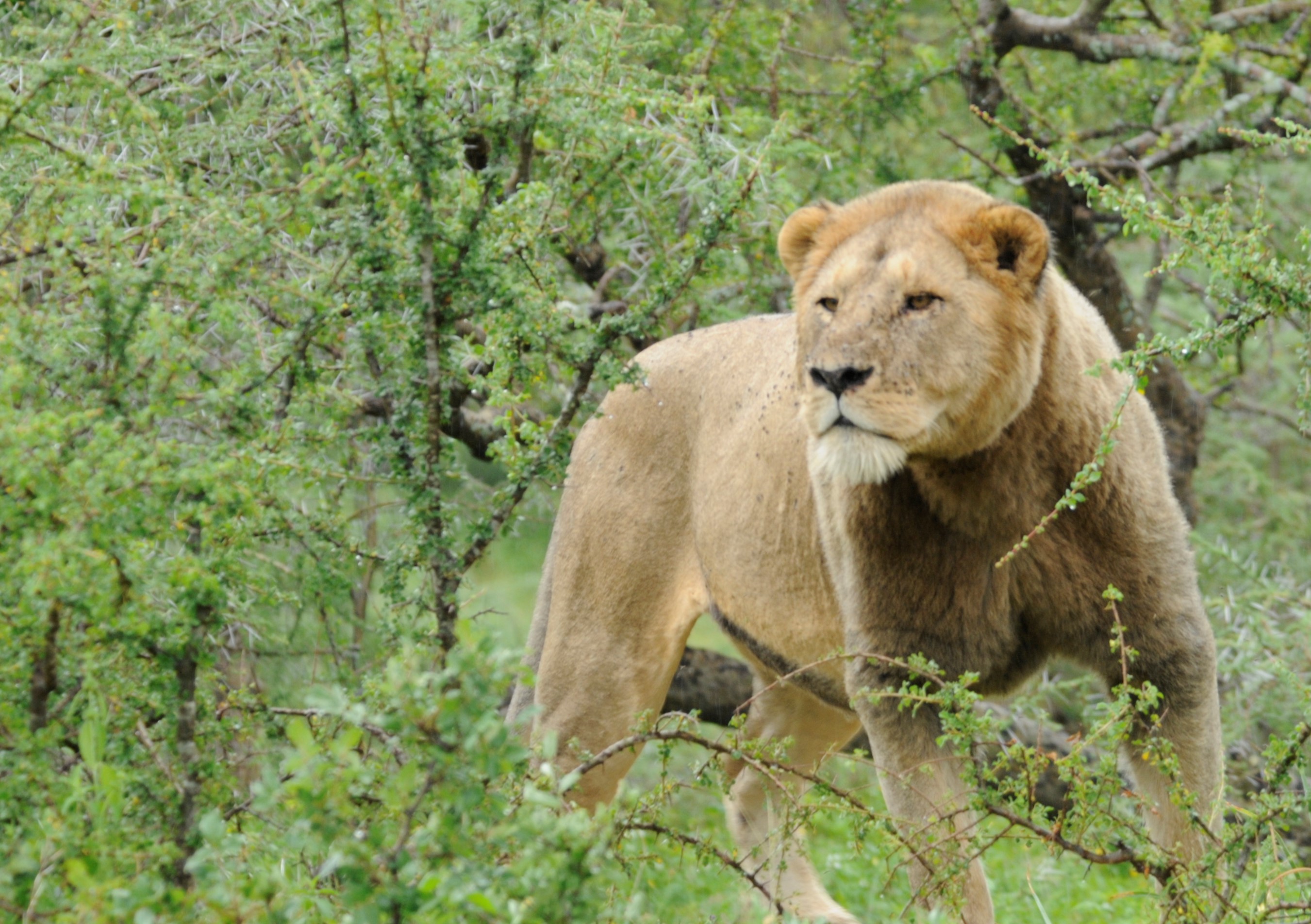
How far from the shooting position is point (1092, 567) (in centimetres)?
390

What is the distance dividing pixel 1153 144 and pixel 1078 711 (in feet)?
10.3

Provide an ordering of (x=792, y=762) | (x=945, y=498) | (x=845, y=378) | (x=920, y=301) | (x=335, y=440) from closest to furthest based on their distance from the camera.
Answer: (x=845, y=378)
(x=920, y=301)
(x=335, y=440)
(x=945, y=498)
(x=792, y=762)

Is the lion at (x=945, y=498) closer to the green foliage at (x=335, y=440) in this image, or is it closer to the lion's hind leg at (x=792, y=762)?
the green foliage at (x=335, y=440)

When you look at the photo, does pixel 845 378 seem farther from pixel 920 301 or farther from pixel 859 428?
pixel 920 301

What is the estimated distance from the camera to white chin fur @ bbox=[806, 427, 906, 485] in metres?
3.54

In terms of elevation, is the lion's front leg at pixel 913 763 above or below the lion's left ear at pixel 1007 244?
below

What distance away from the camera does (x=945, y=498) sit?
3922 mm

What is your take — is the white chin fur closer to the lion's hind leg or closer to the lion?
the lion

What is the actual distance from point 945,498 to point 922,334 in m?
0.56

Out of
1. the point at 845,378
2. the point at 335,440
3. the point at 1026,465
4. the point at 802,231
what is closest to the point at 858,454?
the point at 845,378

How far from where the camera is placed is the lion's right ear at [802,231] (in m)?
4.10

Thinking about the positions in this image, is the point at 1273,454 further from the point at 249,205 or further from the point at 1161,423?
the point at 249,205

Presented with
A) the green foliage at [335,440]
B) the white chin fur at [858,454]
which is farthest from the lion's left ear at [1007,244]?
the white chin fur at [858,454]

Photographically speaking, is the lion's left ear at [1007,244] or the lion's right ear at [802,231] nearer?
the lion's left ear at [1007,244]
